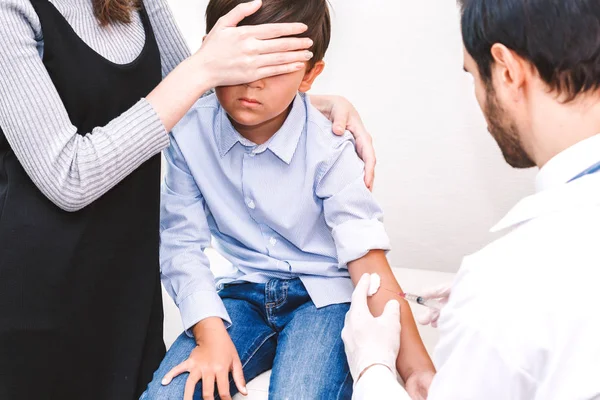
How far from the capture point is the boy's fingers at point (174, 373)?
4.23 ft

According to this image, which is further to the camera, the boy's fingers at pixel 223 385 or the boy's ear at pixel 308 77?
the boy's ear at pixel 308 77

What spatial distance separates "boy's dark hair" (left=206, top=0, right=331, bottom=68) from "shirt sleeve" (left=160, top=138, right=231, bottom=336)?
287 millimetres

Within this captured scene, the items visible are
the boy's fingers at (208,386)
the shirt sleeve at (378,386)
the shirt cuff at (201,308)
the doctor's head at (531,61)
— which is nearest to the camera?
the doctor's head at (531,61)

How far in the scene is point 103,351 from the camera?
135 cm

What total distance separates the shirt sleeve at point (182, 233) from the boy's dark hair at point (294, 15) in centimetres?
29

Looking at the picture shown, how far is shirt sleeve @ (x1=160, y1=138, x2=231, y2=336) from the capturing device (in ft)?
4.69

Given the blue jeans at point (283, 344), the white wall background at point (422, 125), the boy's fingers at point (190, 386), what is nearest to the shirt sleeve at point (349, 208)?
the blue jeans at point (283, 344)

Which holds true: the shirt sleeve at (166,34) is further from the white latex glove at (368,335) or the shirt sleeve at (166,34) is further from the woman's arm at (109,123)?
the white latex glove at (368,335)

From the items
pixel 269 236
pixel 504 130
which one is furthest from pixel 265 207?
pixel 504 130

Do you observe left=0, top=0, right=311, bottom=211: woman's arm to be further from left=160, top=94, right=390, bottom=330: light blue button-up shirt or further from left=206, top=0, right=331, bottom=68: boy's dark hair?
left=160, top=94, right=390, bottom=330: light blue button-up shirt

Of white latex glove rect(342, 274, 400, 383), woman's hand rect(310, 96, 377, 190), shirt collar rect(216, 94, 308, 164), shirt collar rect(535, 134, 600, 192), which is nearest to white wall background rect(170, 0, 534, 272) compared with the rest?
woman's hand rect(310, 96, 377, 190)

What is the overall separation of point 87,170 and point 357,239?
496 millimetres

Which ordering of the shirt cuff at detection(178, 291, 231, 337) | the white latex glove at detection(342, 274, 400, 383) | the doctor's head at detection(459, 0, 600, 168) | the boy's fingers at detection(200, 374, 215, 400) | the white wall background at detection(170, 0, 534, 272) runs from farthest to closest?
the white wall background at detection(170, 0, 534, 272), the shirt cuff at detection(178, 291, 231, 337), the boy's fingers at detection(200, 374, 215, 400), the white latex glove at detection(342, 274, 400, 383), the doctor's head at detection(459, 0, 600, 168)

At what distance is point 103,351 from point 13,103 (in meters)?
0.49
